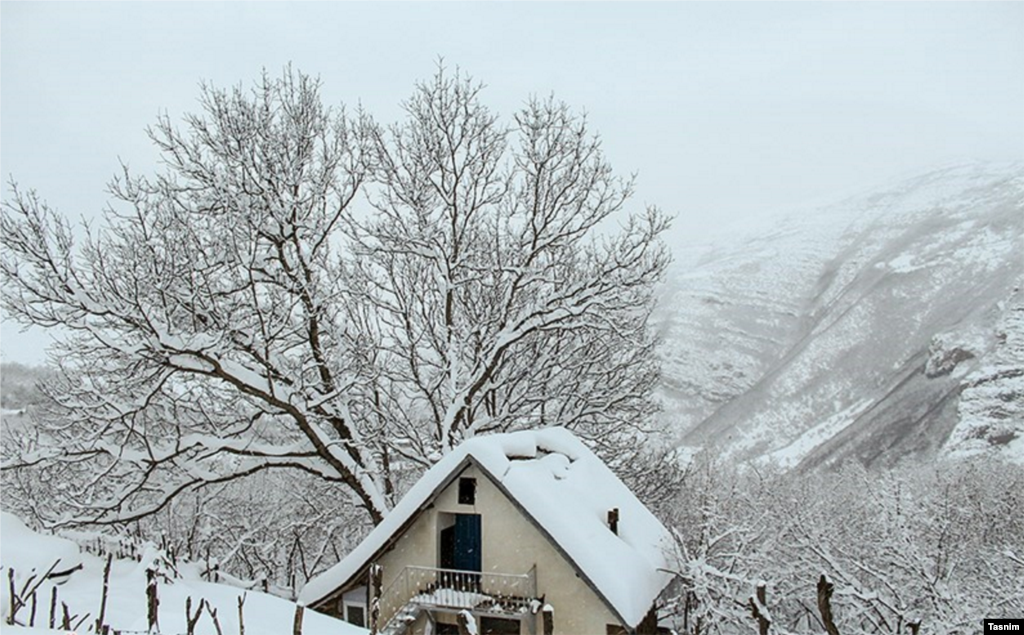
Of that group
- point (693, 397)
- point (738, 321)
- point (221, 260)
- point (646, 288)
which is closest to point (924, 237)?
point (738, 321)

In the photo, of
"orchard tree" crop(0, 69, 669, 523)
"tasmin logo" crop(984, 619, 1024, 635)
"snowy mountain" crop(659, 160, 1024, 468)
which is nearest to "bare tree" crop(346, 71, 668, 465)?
"orchard tree" crop(0, 69, 669, 523)

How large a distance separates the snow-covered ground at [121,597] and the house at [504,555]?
3209 mm

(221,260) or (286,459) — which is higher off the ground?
(221,260)

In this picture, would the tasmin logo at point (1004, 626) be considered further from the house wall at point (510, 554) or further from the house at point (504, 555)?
the house wall at point (510, 554)

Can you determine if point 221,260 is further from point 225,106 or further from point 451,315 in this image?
point 451,315

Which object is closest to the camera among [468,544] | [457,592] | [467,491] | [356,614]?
[457,592]

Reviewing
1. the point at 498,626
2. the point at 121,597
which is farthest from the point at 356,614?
the point at 121,597

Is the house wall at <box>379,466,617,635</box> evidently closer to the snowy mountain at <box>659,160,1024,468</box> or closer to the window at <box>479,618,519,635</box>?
the window at <box>479,618,519,635</box>

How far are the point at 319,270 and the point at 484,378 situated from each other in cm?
475

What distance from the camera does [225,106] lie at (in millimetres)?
16219

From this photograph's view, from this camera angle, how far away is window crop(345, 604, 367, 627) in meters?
14.5

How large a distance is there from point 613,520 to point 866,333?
97145 millimetres

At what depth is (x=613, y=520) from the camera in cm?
1395

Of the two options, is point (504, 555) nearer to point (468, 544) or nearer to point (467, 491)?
point (468, 544)
